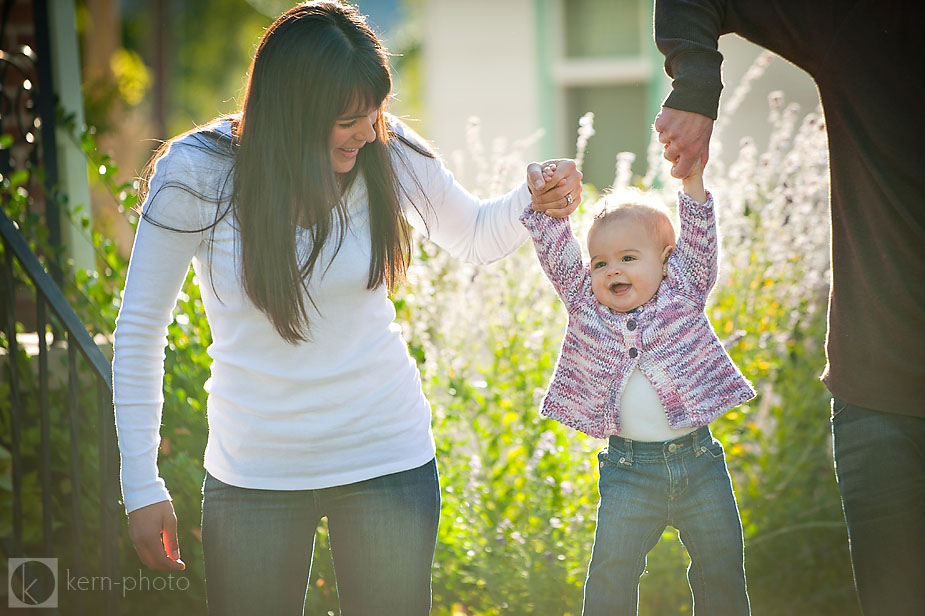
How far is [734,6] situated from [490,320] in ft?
5.64

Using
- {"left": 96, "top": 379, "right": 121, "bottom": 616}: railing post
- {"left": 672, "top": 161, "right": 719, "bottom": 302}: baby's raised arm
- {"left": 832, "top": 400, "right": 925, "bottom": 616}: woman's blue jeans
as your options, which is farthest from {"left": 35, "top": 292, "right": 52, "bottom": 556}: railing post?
{"left": 832, "top": 400, "right": 925, "bottom": 616}: woman's blue jeans

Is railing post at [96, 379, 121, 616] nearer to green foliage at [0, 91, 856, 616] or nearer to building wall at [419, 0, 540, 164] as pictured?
green foliage at [0, 91, 856, 616]

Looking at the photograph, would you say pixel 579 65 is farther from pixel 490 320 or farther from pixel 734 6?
pixel 734 6

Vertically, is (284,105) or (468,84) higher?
(468,84)

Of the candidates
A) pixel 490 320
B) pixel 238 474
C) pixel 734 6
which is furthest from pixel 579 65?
pixel 238 474

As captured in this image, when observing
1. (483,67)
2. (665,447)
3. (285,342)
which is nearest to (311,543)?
(285,342)

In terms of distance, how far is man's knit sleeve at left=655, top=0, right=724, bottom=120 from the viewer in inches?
78.2

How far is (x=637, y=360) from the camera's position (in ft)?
7.08

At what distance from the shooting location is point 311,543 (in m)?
2.09

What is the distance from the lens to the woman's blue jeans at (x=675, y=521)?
2.15 m

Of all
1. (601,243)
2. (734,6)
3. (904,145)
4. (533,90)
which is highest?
(533,90)

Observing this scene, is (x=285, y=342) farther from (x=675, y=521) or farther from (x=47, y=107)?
(x=47, y=107)

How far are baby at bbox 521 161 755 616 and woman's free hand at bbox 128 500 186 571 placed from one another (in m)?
0.84

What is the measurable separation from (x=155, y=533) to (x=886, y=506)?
1.45 meters
